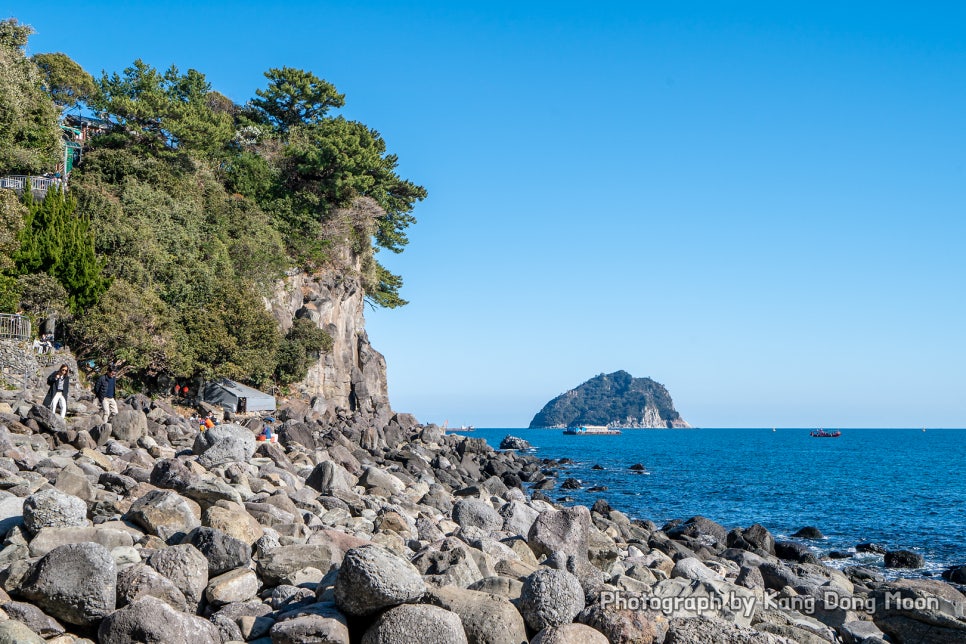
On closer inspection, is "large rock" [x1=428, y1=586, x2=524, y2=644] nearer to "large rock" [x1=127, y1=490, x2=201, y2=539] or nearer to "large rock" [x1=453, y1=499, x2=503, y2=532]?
"large rock" [x1=127, y1=490, x2=201, y2=539]

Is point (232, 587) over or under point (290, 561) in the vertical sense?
under

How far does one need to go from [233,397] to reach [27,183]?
42.0ft

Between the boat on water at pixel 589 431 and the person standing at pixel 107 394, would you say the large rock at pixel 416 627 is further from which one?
the boat on water at pixel 589 431

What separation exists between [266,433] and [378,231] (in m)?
30.2

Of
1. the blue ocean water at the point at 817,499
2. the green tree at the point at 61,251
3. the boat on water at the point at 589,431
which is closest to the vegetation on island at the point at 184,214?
the green tree at the point at 61,251

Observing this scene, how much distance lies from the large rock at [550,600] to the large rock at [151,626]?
312 cm

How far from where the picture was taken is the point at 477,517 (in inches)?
579

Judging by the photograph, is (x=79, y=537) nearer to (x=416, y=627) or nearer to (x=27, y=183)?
(x=416, y=627)

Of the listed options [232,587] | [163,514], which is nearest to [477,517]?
[163,514]

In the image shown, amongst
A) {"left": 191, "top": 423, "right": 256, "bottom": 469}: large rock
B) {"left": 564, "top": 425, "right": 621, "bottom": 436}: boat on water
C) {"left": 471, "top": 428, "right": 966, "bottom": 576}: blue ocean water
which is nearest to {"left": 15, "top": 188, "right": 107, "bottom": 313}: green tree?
{"left": 191, "top": 423, "right": 256, "bottom": 469}: large rock

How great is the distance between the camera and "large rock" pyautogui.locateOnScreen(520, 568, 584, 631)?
779cm

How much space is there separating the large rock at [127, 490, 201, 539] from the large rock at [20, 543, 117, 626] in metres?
2.28

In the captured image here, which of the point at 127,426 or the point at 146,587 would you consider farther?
the point at 127,426

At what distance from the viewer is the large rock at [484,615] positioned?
7520mm
